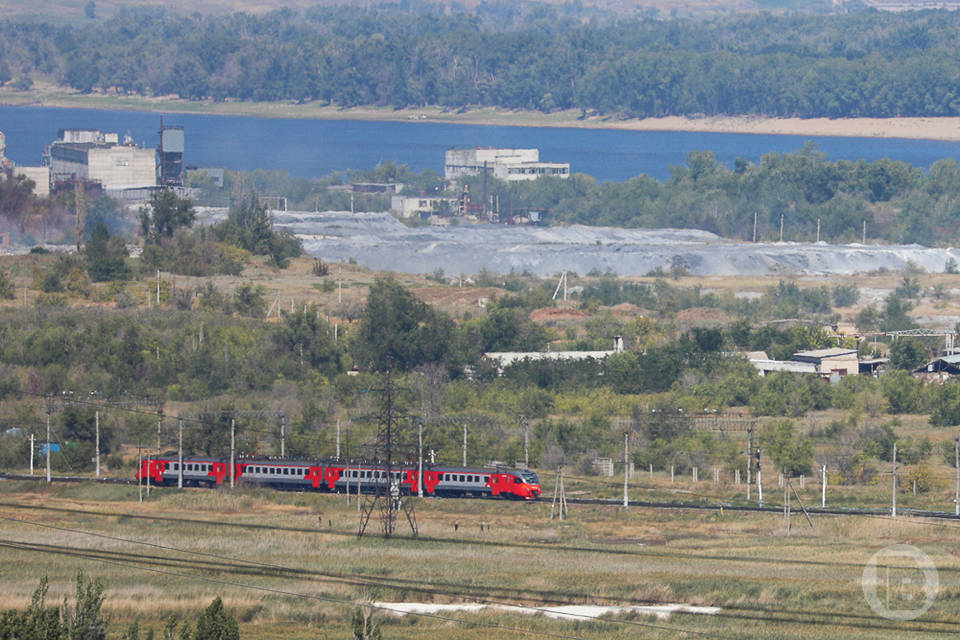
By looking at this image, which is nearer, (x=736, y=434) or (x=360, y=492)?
(x=360, y=492)

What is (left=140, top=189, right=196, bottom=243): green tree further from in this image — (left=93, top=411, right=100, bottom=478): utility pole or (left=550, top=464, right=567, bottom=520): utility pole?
(left=550, top=464, right=567, bottom=520): utility pole

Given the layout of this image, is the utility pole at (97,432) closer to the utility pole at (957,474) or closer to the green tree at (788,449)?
the utility pole at (957,474)

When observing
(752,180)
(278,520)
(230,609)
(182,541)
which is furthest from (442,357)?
(752,180)

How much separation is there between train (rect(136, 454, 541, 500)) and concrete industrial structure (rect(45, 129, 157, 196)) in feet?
260

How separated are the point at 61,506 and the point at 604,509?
583 inches

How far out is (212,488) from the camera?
5112 cm

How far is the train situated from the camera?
49031 mm

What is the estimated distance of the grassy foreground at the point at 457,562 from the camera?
35.0m

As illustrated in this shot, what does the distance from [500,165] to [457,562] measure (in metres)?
114

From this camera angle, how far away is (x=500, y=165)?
501ft

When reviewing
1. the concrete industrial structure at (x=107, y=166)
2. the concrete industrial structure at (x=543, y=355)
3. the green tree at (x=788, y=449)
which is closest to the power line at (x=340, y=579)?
the green tree at (x=788, y=449)

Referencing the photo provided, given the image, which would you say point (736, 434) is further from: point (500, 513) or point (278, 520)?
point (278, 520)

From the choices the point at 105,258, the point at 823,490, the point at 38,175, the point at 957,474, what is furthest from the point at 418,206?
the point at 957,474

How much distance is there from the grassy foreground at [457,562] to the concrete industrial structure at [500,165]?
104m
